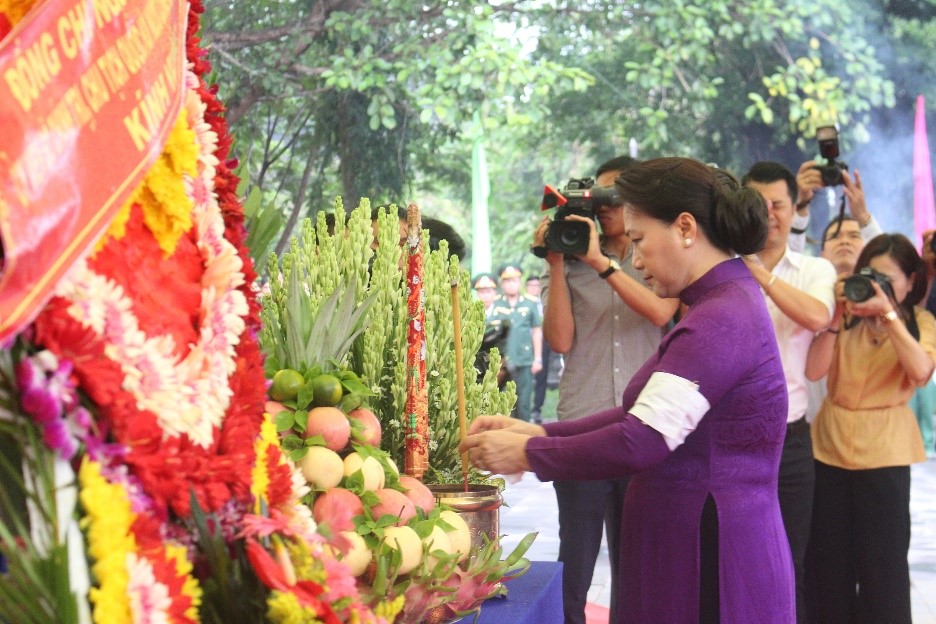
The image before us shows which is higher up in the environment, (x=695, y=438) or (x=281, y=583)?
(x=695, y=438)

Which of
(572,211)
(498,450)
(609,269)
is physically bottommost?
(498,450)

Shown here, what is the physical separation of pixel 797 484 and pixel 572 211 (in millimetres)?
860

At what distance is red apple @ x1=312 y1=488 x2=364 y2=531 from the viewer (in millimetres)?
1133

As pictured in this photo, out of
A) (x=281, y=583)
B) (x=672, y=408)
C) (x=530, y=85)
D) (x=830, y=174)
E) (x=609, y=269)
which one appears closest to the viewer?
(x=281, y=583)

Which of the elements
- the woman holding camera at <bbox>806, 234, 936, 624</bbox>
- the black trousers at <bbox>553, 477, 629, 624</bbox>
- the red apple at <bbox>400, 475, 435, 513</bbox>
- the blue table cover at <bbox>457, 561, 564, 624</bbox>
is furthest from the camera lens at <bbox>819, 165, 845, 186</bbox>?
the red apple at <bbox>400, 475, 435, 513</bbox>

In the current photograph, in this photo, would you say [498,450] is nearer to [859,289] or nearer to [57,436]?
[57,436]

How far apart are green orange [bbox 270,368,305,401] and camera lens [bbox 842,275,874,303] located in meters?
1.81

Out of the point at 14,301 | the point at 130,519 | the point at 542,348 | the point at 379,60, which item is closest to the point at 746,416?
the point at 130,519

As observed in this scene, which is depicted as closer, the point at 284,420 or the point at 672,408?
the point at 284,420

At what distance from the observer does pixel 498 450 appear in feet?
4.96

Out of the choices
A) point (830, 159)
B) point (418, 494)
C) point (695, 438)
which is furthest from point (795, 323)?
point (418, 494)

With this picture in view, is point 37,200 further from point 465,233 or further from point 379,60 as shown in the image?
point 465,233

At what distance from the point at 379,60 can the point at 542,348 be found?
2773 mm

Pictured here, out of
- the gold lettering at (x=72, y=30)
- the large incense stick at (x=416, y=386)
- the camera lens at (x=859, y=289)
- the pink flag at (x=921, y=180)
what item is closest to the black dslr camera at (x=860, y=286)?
the camera lens at (x=859, y=289)
